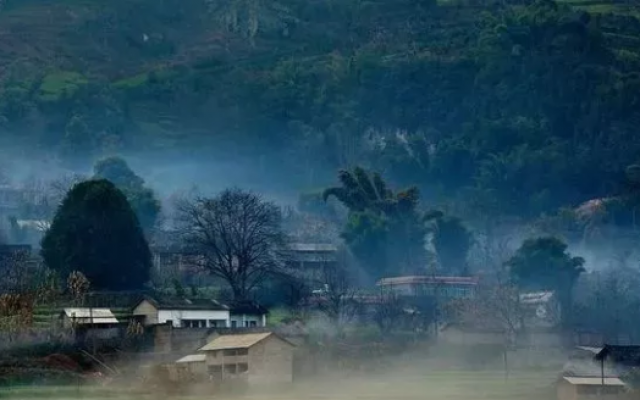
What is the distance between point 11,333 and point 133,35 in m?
125

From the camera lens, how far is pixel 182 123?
181250mm

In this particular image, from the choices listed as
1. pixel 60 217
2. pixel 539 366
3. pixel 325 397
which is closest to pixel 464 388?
pixel 325 397

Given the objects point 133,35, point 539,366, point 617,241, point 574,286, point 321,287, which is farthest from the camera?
point 133,35

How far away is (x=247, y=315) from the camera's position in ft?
272

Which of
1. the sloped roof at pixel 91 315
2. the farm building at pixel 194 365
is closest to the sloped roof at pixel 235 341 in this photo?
the farm building at pixel 194 365

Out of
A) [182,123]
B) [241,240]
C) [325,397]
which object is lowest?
[325,397]

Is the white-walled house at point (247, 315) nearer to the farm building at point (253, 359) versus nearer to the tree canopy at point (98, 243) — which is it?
the tree canopy at point (98, 243)

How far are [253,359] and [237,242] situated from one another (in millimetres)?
22023

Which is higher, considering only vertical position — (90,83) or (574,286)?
(90,83)

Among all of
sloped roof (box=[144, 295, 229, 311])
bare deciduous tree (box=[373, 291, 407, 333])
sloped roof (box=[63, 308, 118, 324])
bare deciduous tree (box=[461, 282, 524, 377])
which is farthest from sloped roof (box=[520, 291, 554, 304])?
sloped roof (box=[63, 308, 118, 324])

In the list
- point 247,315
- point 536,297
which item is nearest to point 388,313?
point 536,297

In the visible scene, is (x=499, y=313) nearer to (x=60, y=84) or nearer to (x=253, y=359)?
(x=253, y=359)

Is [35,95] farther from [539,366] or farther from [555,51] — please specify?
[539,366]

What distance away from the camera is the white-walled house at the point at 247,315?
269 ft
